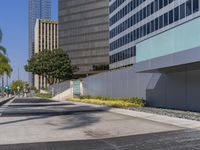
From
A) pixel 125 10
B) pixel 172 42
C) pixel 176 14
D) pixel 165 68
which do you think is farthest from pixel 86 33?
pixel 172 42

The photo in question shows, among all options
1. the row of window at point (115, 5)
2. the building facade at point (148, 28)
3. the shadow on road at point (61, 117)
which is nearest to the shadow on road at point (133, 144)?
the shadow on road at point (61, 117)

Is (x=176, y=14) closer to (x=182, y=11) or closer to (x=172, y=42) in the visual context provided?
(x=182, y=11)

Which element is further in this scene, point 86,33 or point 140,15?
point 86,33

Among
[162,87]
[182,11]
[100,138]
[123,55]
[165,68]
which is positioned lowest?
[100,138]

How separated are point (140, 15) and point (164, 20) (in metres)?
13.2

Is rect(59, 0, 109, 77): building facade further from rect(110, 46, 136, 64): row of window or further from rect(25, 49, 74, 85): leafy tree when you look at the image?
rect(110, 46, 136, 64): row of window

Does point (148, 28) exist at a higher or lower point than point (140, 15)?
lower

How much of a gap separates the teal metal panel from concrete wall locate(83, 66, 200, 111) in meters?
1.85

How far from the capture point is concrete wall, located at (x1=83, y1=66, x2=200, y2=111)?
82.8 feet

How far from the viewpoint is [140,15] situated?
254ft

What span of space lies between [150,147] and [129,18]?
74.6 m

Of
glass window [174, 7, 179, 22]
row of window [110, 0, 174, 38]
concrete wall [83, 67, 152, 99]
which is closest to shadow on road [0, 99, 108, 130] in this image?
concrete wall [83, 67, 152, 99]

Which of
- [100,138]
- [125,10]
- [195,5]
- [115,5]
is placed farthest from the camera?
[115,5]

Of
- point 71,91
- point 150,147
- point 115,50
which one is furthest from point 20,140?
point 115,50
